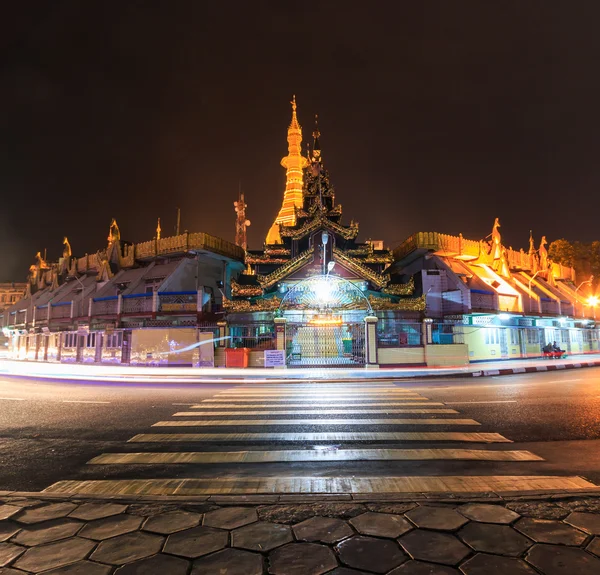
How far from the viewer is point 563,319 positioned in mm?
33938

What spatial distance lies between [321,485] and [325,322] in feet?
59.0

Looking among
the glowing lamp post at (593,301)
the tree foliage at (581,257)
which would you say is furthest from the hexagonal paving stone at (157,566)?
the tree foliage at (581,257)

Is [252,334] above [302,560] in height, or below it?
above

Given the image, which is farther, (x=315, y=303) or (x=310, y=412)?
(x=315, y=303)

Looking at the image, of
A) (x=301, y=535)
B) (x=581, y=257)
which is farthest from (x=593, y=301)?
(x=301, y=535)

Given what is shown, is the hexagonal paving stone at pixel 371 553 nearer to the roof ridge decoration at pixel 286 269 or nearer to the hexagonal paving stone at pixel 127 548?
the hexagonal paving stone at pixel 127 548

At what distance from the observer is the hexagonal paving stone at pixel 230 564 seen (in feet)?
9.14

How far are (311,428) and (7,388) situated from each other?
42.1ft

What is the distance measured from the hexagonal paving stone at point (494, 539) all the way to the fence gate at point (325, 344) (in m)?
18.5

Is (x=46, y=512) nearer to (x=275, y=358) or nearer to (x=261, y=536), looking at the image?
(x=261, y=536)

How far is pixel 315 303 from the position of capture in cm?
2542

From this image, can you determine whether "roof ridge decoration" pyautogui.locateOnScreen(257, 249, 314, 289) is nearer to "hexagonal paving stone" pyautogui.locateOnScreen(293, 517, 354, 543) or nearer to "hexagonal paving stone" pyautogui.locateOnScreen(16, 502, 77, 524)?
"hexagonal paving stone" pyautogui.locateOnScreen(16, 502, 77, 524)

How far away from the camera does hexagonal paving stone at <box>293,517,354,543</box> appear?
3219mm

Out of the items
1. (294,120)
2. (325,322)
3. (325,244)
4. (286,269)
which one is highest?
(294,120)
